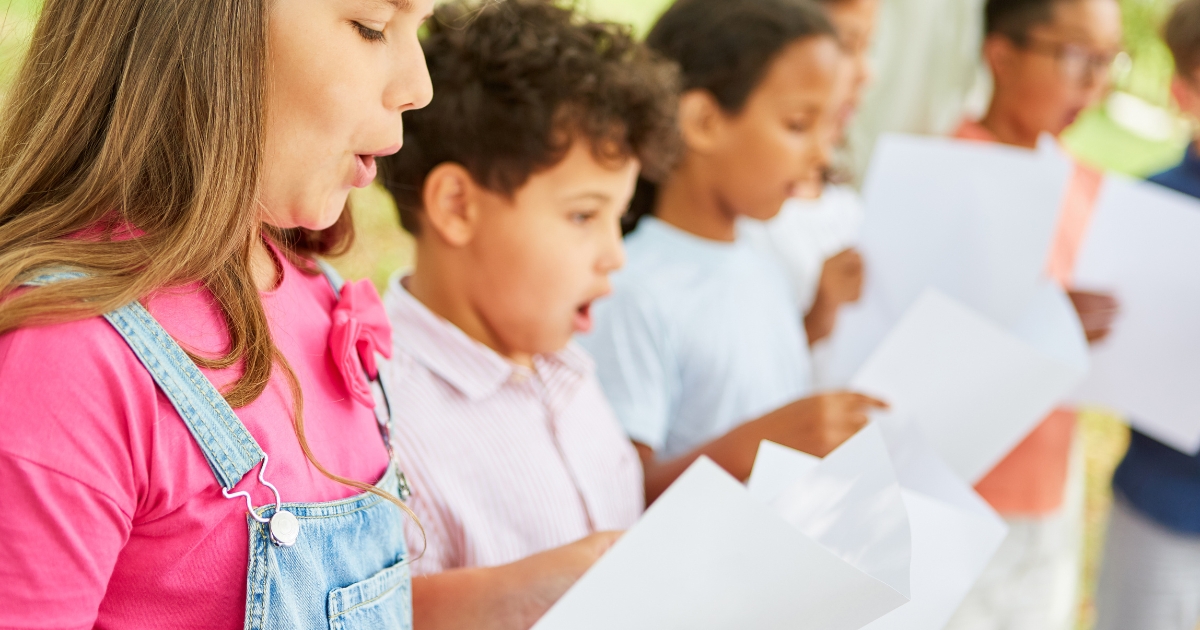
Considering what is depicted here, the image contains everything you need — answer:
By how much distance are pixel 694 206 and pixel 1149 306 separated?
2.51 ft

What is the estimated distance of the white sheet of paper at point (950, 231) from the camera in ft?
4.78

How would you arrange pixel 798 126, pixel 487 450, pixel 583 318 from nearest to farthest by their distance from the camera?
1. pixel 487 450
2. pixel 583 318
3. pixel 798 126

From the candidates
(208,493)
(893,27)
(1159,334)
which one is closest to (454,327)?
(208,493)

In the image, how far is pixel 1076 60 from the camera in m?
1.90

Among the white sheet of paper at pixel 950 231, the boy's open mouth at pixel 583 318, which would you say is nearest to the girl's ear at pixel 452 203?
the boy's open mouth at pixel 583 318

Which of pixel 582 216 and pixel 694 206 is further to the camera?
pixel 694 206

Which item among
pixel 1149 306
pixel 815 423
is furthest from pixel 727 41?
pixel 1149 306

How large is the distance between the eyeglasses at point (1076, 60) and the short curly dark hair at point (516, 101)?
3.69 ft

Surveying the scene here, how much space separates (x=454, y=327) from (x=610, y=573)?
387 mm

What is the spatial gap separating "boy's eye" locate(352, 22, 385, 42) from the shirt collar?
42 cm

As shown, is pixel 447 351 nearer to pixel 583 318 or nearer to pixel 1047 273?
pixel 583 318

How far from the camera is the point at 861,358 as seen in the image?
1544 mm

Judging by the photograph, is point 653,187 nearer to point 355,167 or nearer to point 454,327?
point 454,327

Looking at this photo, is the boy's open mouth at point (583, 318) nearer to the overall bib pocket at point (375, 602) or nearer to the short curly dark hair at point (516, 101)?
the short curly dark hair at point (516, 101)
